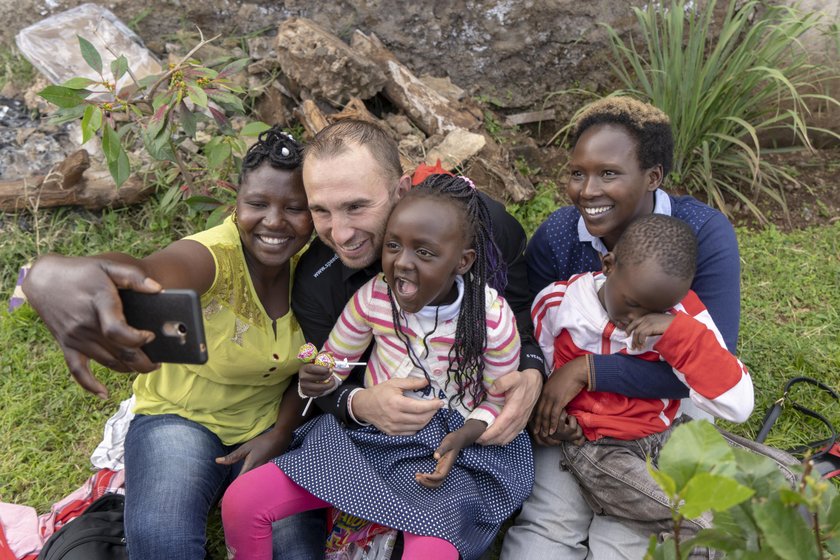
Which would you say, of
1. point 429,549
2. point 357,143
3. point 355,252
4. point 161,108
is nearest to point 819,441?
point 429,549

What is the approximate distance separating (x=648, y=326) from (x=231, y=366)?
129 centimetres

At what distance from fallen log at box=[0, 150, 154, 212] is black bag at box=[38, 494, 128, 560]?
5.94 feet

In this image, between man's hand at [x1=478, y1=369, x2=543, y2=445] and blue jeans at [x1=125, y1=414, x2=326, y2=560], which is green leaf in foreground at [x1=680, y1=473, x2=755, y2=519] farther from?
blue jeans at [x1=125, y1=414, x2=326, y2=560]

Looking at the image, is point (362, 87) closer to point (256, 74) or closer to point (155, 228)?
point (256, 74)

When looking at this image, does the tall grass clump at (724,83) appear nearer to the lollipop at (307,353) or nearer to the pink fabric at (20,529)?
the lollipop at (307,353)

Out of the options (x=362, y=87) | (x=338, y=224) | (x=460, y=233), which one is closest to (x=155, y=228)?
(x=362, y=87)

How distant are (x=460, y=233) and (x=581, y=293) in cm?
50

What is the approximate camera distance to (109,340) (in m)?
1.36

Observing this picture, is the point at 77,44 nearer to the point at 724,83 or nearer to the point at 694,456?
the point at 724,83

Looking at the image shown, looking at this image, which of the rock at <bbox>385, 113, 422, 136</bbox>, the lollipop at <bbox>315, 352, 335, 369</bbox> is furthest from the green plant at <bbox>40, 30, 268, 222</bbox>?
the lollipop at <bbox>315, 352, 335, 369</bbox>

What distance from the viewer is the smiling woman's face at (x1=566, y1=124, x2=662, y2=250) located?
220 cm

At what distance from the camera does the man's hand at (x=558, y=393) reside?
7.09ft

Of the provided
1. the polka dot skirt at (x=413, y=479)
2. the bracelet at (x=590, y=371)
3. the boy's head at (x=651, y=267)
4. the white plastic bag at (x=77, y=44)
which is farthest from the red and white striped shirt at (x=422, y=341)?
the white plastic bag at (x=77, y=44)

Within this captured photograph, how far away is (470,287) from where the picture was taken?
209 centimetres
